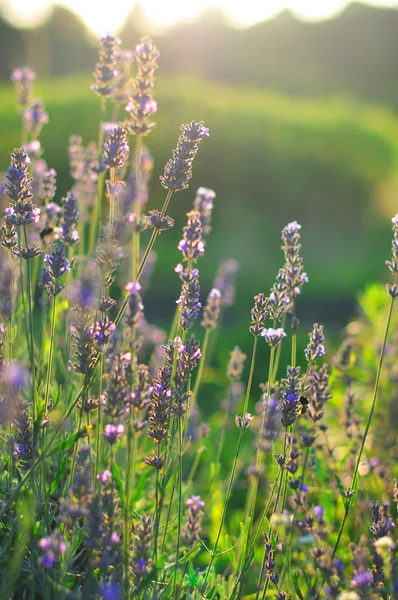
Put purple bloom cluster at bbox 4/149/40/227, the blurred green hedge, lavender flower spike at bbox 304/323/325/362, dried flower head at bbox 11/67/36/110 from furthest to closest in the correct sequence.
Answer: the blurred green hedge
dried flower head at bbox 11/67/36/110
lavender flower spike at bbox 304/323/325/362
purple bloom cluster at bbox 4/149/40/227

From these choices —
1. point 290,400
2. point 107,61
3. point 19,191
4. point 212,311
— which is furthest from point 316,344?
point 107,61

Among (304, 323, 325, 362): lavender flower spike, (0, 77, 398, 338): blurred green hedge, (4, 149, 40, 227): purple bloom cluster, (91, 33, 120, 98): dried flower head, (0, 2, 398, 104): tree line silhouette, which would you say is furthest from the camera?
(0, 2, 398, 104): tree line silhouette

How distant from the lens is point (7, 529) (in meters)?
1.87

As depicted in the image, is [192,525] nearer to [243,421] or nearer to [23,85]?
[243,421]

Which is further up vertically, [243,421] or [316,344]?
[316,344]

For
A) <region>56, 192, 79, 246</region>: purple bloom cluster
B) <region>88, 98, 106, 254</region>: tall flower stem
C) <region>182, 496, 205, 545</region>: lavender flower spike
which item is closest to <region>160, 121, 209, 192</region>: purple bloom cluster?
<region>56, 192, 79, 246</region>: purple bloom cluster

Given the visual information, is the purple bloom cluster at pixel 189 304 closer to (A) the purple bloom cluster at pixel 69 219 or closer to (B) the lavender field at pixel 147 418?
(B) the lavender field at pixel 147 418

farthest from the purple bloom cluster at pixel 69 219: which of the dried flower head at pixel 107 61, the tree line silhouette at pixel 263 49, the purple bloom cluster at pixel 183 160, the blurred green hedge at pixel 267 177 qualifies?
the tree line silhouette at pixel 263 49

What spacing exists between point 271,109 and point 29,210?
14.6m

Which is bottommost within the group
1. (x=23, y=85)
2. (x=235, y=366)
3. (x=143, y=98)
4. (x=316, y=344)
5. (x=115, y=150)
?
(x=235, y=366)

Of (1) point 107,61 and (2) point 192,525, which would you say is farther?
(1) point 107,61

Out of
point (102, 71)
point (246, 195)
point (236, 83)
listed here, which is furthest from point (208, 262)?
point (236, 83)

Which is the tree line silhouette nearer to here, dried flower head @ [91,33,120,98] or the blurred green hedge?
the blurred green hedge

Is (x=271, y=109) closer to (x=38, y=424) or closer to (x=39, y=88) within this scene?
(x=39, y=88)
